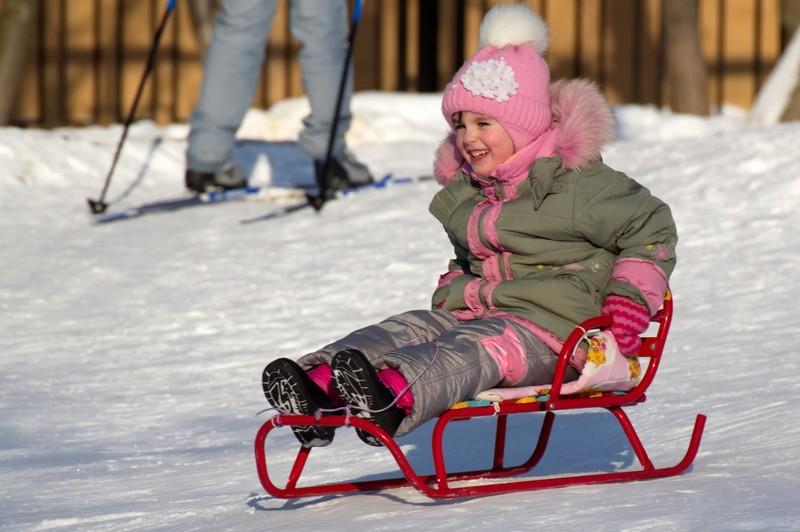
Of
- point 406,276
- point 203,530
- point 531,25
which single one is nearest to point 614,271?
point 531,25


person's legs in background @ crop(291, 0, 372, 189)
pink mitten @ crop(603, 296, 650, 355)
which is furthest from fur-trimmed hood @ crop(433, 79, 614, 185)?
person's legs in background @ crop(291, 0, 372, 189)

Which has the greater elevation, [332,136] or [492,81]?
[492,81]

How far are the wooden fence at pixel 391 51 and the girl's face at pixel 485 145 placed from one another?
27.0 ft

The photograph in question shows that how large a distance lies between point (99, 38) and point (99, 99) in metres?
0.44

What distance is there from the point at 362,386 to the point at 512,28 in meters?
1.14

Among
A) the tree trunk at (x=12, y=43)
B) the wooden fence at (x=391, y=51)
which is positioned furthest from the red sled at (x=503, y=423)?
the wooden fence at (x=391, y=51)

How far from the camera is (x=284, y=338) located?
6.46m

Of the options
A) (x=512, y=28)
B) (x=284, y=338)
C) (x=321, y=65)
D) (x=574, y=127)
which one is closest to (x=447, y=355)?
(x=574, y=127)

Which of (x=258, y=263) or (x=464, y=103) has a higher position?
(x=464, y=103)

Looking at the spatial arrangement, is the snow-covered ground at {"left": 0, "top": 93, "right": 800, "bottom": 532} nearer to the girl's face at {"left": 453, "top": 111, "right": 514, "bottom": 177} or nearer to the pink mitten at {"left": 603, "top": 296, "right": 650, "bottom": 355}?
the pink mitten at {"left": 603, "top": 296, "right": 650, "bottom": 355}

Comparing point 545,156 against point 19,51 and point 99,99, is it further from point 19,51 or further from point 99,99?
point 99,99

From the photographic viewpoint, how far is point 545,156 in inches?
165

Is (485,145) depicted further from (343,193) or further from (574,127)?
(343,193)

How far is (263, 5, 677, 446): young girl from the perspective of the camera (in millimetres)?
3750
